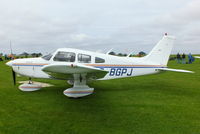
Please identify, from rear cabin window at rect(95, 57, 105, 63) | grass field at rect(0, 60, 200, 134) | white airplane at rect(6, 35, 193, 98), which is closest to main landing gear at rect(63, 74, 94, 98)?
white airplane at rect(6, 35, 193, 98)

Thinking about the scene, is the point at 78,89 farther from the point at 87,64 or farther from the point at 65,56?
the point at 65,56

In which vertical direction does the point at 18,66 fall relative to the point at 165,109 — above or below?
above

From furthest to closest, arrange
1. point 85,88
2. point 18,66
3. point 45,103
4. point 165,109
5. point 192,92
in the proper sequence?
1. point 192,92
2. point 18,66
3. point 85,88
4. point 45,103
5. point 165,109

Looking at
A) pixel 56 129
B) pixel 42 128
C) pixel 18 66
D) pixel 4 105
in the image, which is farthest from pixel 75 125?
pixel 18 66

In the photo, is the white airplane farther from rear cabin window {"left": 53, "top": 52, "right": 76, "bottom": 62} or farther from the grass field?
the grass field

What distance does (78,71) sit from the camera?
4.04 metres

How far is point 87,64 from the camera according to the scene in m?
6.15

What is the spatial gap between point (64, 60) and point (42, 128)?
9.81 ft

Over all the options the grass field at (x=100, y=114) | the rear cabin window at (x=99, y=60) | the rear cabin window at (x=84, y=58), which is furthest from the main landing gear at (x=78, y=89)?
the rear cabin window at (x=99, y=60)

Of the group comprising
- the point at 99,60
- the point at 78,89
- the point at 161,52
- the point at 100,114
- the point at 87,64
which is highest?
the point at 161,52

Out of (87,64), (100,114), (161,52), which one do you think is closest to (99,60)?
(87,64)

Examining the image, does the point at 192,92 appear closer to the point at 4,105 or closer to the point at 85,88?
the point at 85,88

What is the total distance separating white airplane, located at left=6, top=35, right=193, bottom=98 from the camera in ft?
18.4

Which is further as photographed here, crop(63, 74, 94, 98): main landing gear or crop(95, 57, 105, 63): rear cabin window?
crop(95, 57, 105, 63): rear cabin window
